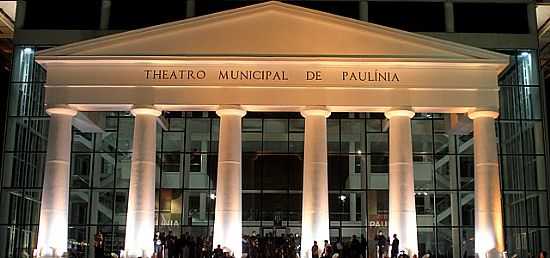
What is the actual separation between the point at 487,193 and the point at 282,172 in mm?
18116

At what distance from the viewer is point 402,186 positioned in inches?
1735

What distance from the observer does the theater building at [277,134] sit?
146 feet

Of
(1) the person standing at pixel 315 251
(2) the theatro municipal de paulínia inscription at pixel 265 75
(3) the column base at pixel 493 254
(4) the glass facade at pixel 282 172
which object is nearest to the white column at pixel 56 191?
(2) the theatro municipal de paulínia inscription at pixel 265 75

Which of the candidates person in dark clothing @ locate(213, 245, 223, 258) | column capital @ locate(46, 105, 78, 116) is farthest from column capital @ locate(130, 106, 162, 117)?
person in dark clothing @ locate(213, 245, 223, 258)

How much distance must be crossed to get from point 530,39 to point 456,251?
55.8 feet

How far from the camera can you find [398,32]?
45.9m

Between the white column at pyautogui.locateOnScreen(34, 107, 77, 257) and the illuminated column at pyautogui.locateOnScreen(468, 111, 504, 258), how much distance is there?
2491 centimetres

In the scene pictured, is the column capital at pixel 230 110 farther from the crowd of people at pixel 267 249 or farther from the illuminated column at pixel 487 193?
the illuminated column at pixel 487 193

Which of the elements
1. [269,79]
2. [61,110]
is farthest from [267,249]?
[61,110]

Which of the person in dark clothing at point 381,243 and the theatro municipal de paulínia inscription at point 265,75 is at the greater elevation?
the theatro municipal de paulínia inscription at point 265,75

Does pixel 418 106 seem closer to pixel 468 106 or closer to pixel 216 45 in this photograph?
pixel 468 106

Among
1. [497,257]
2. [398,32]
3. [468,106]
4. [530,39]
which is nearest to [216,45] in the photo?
[398,32]

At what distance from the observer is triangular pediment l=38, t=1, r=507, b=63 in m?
45.6

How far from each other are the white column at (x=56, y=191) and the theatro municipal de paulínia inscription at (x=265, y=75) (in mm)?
6168
